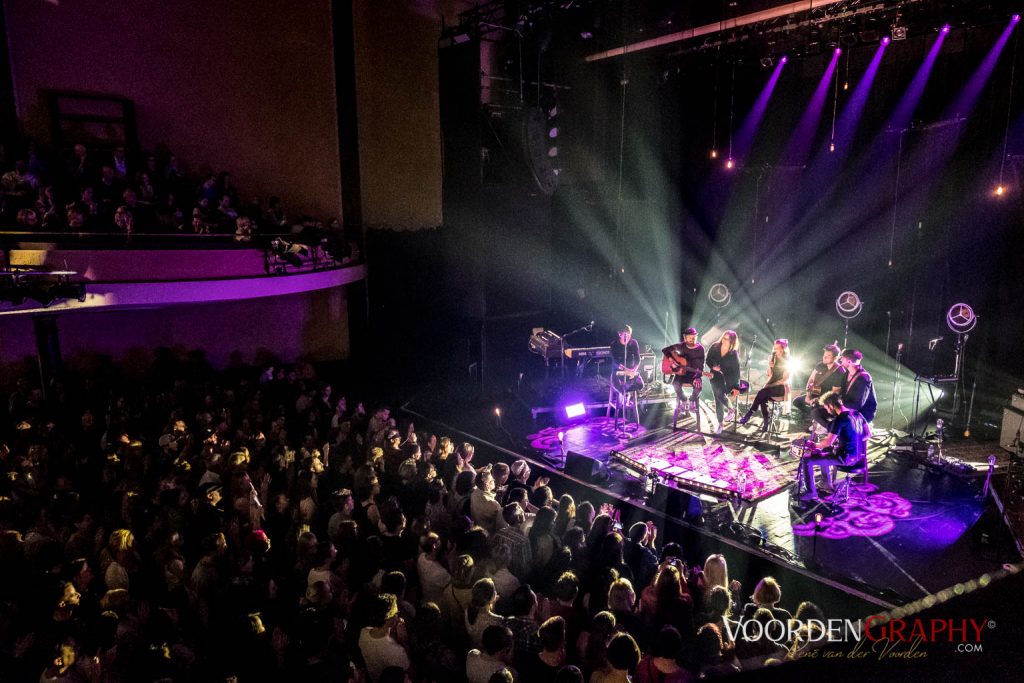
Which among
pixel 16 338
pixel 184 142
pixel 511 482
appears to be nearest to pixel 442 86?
pixel 184 142

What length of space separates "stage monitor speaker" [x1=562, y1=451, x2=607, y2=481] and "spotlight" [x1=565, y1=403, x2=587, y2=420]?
184 centimetres

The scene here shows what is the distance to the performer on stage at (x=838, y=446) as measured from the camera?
5922mm

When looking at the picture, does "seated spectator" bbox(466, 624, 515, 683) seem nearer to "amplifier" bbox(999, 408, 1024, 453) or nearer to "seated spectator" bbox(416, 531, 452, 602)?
"seated spectator" bbox(416, 531, 452, 602)

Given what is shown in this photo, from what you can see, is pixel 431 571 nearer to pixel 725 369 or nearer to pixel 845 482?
pixel 845 482

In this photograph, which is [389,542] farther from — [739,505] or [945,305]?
[945,305]

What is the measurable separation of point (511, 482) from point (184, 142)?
28.1ft

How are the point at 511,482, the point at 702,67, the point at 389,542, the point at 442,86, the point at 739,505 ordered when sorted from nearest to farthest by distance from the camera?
1. the point at 389,542
2. the point at 511,482
3. the point at 739,505
4. the point at 702,67
5. the point at 442,86

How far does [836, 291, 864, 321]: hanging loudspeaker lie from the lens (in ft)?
34.1

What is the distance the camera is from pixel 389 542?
4215mm

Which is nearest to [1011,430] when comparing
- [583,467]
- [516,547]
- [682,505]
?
[682,505]

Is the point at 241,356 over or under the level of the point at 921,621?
under

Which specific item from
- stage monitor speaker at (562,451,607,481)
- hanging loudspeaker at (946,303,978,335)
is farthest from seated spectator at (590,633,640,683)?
hanging loudspeaker at (946,303,978,335)

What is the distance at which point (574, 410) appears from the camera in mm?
9031

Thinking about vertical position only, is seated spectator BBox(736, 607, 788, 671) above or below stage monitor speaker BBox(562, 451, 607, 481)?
above
